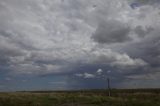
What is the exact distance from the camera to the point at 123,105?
3247cm

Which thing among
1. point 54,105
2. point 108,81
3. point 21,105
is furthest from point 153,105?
point 108,81

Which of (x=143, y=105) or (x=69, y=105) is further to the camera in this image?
(x=69, y=105)

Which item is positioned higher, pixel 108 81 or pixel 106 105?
pixel 108 81

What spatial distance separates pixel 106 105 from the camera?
3359 cm

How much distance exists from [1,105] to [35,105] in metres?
4.67

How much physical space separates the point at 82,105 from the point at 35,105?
6.14 meters

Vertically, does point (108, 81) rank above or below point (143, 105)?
above

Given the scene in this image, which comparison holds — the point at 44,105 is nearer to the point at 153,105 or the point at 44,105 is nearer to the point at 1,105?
the point at 1,105

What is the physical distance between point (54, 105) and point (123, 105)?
9.05 m

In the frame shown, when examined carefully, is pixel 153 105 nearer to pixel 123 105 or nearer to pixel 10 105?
pixel 123 105

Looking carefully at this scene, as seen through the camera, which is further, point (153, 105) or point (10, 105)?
point (10, 105)

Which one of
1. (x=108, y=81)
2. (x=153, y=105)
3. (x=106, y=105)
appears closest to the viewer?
(x=153, y=105)

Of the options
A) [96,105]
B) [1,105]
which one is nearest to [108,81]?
[96,105]

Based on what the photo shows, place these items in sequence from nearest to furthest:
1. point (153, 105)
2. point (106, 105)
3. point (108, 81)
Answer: point (153, 105) < point (106, 105) < point (108, 81)
